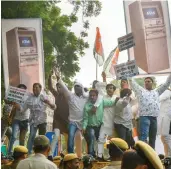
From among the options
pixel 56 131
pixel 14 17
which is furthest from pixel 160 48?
pixel 14 17

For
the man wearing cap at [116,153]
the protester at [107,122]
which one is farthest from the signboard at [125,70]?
the man wearing cap at [116,153]

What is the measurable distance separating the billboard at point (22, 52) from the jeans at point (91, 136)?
112cm

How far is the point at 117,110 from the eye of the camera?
755cm

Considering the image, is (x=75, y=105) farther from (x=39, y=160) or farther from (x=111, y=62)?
(x=39, y=160)

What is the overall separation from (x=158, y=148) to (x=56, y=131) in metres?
1.57

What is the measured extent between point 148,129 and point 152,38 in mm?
1353

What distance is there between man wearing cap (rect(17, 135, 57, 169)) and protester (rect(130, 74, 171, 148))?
12.2 ft

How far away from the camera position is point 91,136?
24.8 feet

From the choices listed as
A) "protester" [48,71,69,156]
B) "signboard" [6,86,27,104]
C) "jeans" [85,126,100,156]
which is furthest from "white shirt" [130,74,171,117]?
"signboard" [6,86,27,104]

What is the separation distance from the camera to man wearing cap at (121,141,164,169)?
2.01 m

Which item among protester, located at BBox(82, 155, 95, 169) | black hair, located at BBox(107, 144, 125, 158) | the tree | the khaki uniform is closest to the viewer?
the khaki uniform

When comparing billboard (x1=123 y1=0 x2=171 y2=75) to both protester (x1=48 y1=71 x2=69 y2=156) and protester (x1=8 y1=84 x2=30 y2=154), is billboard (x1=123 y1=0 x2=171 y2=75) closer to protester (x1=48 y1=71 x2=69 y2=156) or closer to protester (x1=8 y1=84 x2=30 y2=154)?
protester (x1=48 y1=71 x2=69 y2=156)

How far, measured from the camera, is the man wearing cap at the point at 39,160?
12.1ft

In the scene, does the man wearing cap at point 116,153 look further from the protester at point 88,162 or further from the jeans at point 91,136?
the jeans at point 91,136
